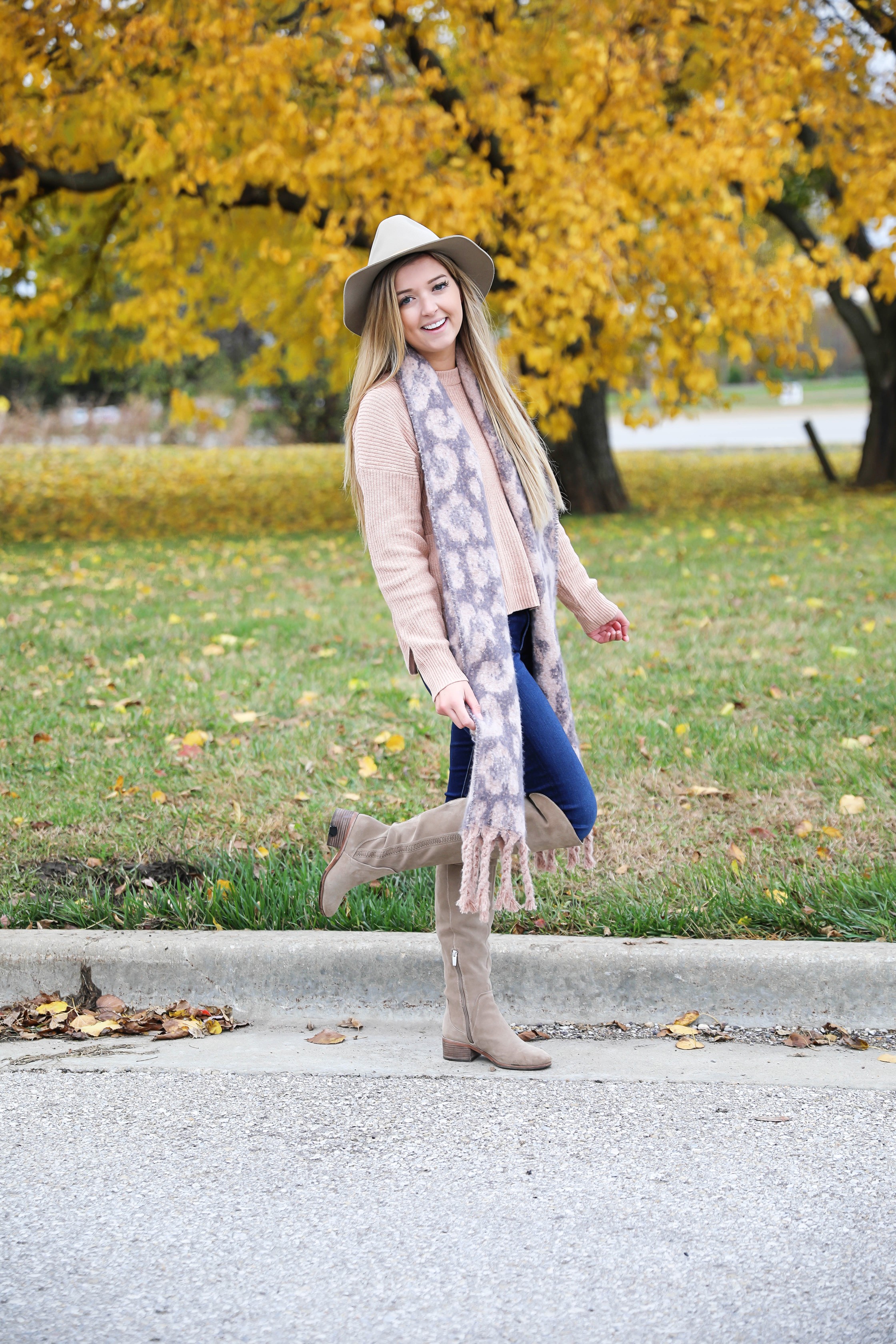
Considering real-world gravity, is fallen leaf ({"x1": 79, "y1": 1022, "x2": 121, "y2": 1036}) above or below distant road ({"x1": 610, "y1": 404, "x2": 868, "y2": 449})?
below

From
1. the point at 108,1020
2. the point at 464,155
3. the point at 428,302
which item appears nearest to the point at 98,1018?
the point at 108,1020

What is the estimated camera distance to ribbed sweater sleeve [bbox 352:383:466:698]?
2.73m

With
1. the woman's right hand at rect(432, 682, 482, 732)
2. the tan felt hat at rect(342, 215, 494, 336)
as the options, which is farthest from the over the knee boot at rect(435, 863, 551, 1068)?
the tan felt hat at rect(342, 215, 494, 336)

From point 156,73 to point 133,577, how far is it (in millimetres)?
5724

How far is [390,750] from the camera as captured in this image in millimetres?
5012

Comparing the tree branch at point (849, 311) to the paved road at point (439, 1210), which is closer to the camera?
the paved road at point (439, 1210)

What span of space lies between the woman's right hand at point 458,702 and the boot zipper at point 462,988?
2.15 feet

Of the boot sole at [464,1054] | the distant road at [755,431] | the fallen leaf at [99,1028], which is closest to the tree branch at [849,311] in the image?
the distant road at [755,431]

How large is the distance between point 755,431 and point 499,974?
3116 cm

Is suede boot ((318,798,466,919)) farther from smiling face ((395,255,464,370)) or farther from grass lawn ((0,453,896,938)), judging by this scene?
smiling face ((395,255,464,370))

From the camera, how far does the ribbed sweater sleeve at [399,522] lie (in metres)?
2.73

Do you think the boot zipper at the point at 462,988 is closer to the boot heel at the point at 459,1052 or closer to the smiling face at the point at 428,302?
the boot heel at the point at 459,1052

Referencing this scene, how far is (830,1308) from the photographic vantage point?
81.4 inches

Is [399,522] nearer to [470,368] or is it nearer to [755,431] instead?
[470,368]
